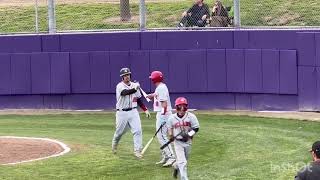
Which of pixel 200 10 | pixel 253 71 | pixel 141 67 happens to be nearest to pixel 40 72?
pixel 141 67

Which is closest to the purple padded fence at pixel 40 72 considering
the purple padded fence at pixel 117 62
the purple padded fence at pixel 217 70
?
the purple padded fence at pixel 117 62

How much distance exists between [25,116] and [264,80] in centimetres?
681

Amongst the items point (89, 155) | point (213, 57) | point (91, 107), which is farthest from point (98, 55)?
point (89, 155)

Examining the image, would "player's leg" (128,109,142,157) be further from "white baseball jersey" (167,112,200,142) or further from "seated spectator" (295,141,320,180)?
"seated spectator" (295,141,320,180)

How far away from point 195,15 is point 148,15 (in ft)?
5.90

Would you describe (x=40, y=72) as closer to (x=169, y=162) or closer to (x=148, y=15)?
(x=148, y=15)

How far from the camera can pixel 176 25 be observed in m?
24.5

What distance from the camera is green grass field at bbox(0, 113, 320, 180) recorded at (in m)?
14.9

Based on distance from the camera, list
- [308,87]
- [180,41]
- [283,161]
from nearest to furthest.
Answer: [283,161], [308,87], [180,41]

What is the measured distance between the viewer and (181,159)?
13.9 meters

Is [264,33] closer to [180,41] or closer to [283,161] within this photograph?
[180,41]

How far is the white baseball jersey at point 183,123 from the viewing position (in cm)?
1401

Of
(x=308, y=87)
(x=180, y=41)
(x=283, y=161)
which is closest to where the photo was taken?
(x=283, y=161)

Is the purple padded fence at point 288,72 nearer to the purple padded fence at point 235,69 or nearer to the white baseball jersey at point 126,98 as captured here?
the purple padded fence at point 235,69
